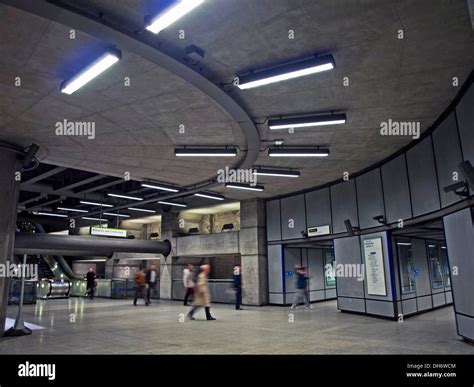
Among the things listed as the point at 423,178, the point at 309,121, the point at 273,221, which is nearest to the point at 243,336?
the point at 309,121

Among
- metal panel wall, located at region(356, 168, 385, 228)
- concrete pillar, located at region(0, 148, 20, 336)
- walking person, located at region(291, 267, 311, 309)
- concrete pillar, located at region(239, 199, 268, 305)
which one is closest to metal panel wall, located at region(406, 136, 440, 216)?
metal panel wall, located at region(356, 168, 385, 228)

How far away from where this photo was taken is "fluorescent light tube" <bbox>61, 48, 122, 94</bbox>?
15.4 ft

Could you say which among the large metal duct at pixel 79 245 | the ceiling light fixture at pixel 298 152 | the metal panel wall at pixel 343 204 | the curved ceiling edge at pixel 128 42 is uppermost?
the curved ceiling edge at pixel 128 42

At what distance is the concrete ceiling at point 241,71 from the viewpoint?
169 inches

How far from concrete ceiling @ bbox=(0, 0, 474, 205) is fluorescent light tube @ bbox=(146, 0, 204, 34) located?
251 millimetres

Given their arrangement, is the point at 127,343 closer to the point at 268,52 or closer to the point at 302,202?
the point at 268,52

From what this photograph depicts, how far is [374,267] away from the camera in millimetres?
10617

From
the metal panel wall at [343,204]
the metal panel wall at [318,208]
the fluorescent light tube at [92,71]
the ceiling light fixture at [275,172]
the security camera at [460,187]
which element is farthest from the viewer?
the metal panel wall at [318,208]

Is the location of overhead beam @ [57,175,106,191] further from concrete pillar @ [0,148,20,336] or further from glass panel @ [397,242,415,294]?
glass panel @ [397,242,415,294]

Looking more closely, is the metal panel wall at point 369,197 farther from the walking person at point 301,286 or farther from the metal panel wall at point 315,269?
the metal panel wall at point 315,269

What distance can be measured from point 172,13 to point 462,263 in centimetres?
659

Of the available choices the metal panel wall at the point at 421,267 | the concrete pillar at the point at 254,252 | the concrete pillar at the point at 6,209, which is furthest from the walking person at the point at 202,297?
the metal panel wall at the point at 421,267

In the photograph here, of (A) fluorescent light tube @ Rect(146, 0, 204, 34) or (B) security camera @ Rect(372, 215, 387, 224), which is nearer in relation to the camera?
(A) fluorescent light tube @ Rect(146, 0, 204, 34)

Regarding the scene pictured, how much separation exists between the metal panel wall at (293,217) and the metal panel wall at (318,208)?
0.28 meters
